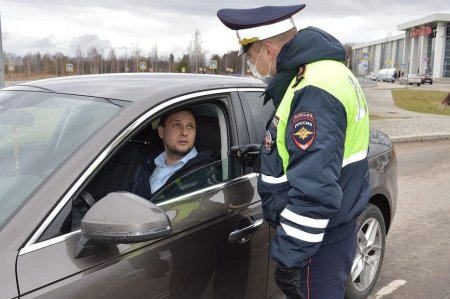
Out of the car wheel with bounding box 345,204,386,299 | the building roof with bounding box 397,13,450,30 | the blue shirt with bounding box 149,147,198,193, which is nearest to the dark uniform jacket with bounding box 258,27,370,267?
the blue shirt with bounding box 149,147,198,193

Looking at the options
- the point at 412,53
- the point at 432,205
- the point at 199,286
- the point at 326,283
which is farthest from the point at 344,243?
the point at 412,53

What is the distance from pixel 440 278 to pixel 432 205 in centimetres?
231

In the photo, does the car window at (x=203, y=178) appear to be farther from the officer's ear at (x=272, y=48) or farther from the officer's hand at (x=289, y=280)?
the officer's ear at (x=272, y=48)

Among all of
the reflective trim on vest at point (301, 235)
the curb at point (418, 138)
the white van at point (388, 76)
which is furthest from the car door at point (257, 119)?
the white van at point (388, 76)

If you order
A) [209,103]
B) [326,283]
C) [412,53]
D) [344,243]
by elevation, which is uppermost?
[412,53]

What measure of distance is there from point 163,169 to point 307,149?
108 centimetres

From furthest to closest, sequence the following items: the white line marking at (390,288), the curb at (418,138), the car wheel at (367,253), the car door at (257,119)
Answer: the curb at (418,138), the white line marking at (390,288), the car wheel at (367,253), the car door at (257,119)

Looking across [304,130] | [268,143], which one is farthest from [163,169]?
[304,130]

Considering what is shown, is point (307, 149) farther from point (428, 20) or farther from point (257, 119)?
point (428, 20)

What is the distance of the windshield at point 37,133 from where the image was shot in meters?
1.90

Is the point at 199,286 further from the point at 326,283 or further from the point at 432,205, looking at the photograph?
the point at 432,205

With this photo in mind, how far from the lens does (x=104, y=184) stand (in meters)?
2.42

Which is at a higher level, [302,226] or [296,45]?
[296,45]

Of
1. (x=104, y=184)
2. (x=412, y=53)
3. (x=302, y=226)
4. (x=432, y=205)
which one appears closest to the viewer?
(x=302, y=226)
